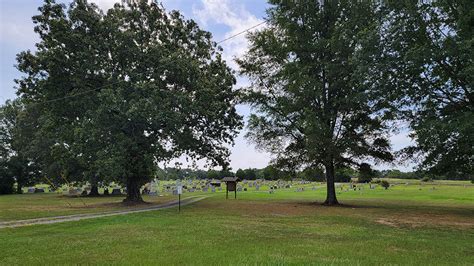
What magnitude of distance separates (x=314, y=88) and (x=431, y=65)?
7.91 m

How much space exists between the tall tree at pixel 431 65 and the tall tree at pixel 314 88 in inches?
118

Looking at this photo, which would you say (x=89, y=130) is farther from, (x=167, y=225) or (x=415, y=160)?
(x=415, y=160)

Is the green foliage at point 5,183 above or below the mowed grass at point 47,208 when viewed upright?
above

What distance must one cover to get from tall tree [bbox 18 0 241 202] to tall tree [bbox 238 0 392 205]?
16.6 feet

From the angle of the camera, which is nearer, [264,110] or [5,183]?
[264,110]

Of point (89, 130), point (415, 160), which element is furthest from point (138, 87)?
point (415, 160)

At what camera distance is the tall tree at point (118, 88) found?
24.6 m

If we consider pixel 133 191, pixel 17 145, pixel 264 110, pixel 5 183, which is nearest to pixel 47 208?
pixel 133 191

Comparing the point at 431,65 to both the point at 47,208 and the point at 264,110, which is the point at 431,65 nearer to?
the point at 264,110

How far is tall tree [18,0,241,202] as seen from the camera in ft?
80.6

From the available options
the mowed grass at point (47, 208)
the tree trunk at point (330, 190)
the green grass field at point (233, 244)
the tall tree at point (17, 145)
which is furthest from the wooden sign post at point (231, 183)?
the tall tree at point (17, 145)

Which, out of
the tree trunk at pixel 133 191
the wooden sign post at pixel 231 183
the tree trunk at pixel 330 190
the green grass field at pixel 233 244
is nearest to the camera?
the green grass field at pixel 233 244

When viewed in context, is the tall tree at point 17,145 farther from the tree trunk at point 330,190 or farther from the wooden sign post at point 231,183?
the tree trunk at point 330,190

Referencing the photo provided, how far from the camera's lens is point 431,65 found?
20.8m
